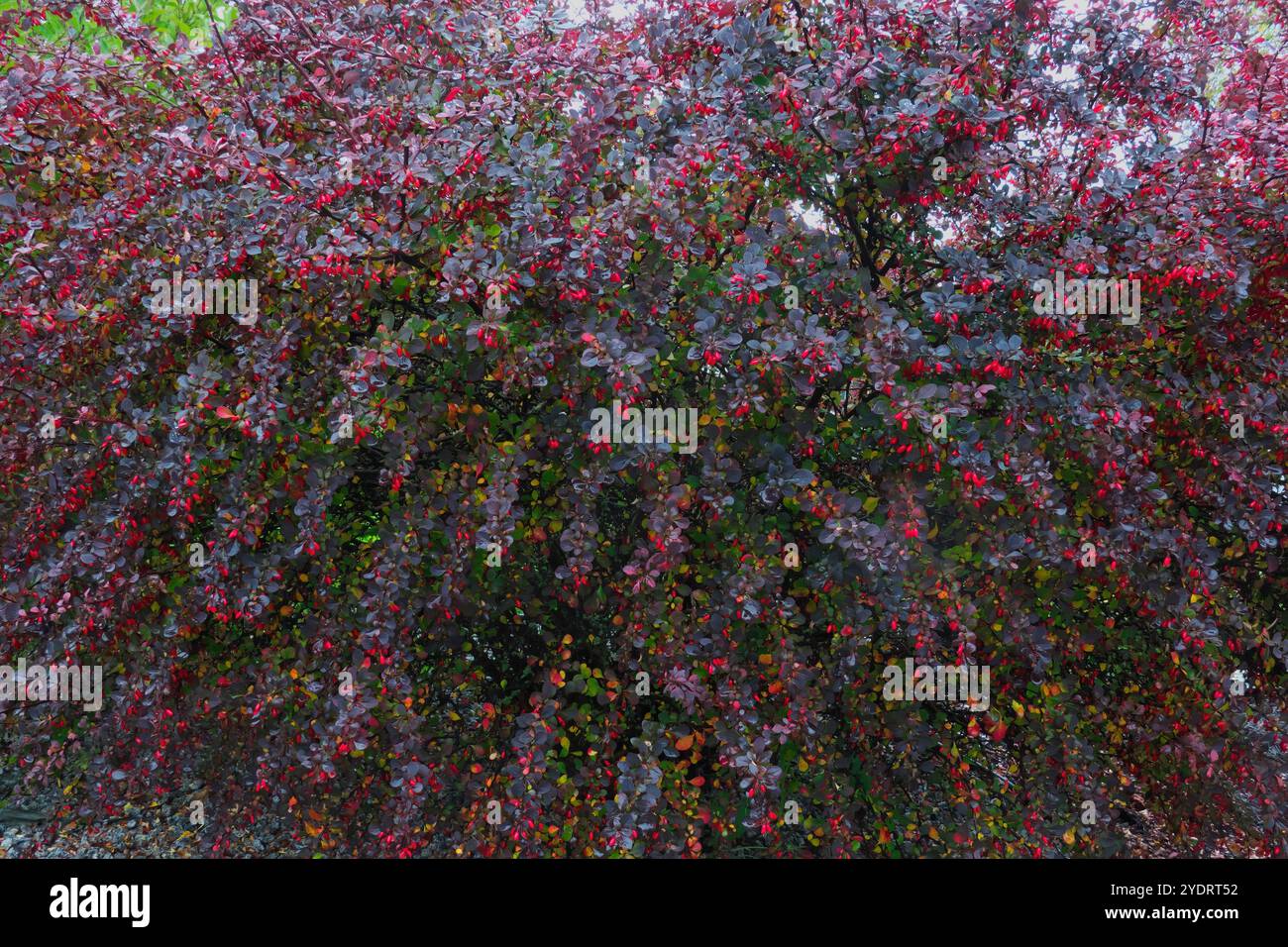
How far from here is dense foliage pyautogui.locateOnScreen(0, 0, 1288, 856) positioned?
96.3 inches

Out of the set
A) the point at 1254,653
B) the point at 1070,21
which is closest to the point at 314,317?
the point at 1070,21

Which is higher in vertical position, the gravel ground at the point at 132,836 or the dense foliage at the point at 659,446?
the dense foliage at the point at 659,446

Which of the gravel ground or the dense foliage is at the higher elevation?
the dense foliage

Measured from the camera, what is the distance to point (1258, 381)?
106 inches

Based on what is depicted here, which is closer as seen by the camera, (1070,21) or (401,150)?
(401,150)

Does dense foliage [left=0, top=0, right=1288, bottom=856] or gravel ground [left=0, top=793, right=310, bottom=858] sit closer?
dense foliage [left=0, top=0, right=1288, bottom=856]

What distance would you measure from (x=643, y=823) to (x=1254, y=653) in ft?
6.96

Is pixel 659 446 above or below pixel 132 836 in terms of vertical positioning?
above

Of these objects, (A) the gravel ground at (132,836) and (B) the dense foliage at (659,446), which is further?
(A) the gravel ground at (132,836)

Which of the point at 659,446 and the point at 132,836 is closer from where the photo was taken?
the point at 659,446

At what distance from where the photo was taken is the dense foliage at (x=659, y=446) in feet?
8.02

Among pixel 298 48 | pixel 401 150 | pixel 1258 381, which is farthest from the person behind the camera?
pixel 298 48

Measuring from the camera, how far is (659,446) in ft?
7.85
